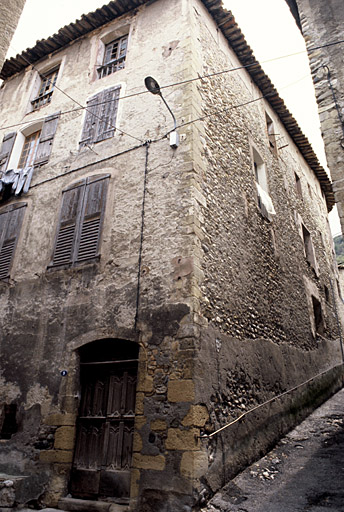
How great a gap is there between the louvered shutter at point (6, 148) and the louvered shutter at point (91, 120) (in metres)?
2.35

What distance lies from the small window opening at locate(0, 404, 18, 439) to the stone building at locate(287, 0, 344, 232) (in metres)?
5.60

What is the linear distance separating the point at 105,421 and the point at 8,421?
1721mm

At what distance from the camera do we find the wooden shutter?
8242 mm

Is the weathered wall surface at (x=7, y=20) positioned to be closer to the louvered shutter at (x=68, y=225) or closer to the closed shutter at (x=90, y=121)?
the louvered shutter at (x=68, y=225)

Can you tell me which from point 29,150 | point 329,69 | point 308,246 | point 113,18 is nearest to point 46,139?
point 29,150

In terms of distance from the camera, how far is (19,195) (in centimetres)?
802

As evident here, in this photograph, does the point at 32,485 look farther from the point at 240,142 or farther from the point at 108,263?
the point at 240,142

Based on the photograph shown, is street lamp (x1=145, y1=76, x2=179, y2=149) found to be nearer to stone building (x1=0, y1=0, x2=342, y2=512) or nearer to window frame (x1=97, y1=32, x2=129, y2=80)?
stone building (x1=0, y1=0, x2=342, y2=512)

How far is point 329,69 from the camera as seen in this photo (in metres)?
4.87

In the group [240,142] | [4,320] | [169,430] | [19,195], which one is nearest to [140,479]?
[169,430]

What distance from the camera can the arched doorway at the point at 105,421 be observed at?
4.86m

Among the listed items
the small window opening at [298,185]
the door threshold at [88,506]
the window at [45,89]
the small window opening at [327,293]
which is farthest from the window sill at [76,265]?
the small window opening at [327,293]

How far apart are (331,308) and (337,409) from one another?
203 inches

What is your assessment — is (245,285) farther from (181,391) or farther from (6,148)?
(6,148)
